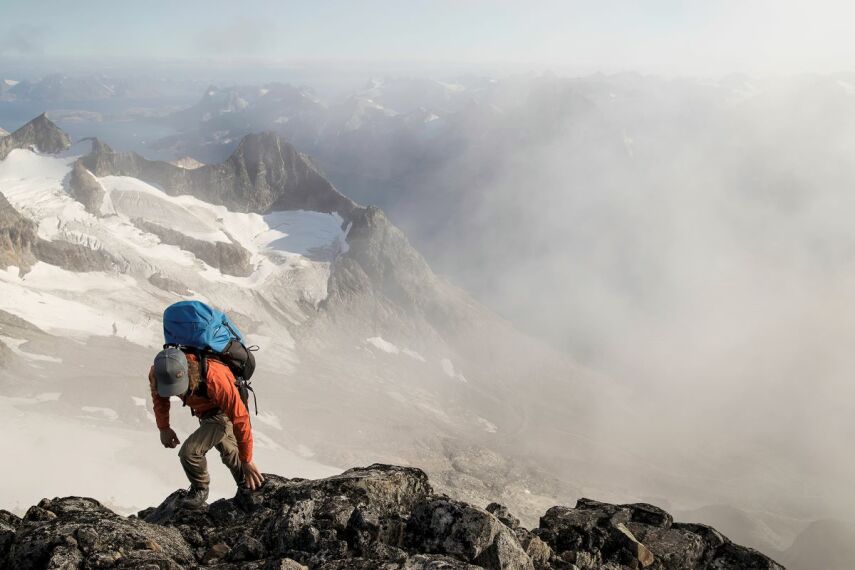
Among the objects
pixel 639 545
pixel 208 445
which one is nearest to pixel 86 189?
pixel 208 445

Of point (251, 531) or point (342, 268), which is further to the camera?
point (342, 268)

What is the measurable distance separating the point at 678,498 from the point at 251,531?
12958cm

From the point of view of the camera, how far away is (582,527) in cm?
1352

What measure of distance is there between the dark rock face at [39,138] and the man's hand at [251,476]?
184993 millimetres

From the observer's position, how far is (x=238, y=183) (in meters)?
189

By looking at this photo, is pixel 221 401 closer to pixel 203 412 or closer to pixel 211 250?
pixel 203 412

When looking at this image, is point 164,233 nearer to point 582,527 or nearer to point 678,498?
point 678,498

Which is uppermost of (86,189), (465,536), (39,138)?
(39,138)

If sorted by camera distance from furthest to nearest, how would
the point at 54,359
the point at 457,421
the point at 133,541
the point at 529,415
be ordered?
the point at 529,415
the point at 457,421
the point at 54,359
the point at 133,541

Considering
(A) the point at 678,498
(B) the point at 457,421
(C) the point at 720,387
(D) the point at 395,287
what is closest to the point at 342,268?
(D) the point at 395,287

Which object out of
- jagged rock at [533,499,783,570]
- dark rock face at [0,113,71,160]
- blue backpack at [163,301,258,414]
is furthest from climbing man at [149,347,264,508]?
dark rock face at [0,113,71,160]

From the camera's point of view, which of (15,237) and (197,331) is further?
(15,237)

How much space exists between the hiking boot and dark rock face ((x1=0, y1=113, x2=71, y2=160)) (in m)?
184

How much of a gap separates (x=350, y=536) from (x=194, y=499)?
4.75 m
